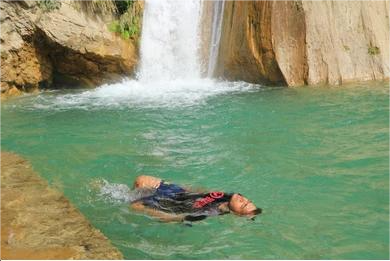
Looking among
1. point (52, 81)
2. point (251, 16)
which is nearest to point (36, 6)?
point (52, 81)

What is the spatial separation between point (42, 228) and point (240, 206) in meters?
1.87

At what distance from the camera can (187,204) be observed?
5.54 meters

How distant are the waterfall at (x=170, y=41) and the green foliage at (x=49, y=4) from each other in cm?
230

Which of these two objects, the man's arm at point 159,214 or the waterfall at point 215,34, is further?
the waterfall at point 215,34

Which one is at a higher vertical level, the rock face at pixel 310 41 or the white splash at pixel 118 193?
the rock face at pixel 310 41

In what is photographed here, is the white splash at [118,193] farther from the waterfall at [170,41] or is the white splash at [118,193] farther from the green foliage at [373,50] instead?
the green foliage at [373,50]

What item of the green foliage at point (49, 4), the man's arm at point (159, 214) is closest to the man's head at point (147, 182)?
the man's arm at point (159, 214)

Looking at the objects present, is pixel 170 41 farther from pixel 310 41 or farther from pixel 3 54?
pixel 3 54

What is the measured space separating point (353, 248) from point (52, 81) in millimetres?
11086

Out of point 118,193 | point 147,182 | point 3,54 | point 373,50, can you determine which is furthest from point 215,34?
point 147,182

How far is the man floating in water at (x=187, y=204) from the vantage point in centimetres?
538

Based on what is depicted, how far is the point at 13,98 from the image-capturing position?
43.2ft

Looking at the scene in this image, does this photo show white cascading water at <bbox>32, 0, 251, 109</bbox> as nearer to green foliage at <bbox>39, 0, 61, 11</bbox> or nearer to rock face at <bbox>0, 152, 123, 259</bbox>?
green foliage at <bbox>39, 0, 61, 11</bbox>

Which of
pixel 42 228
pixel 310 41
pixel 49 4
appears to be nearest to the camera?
pixel 42 228
